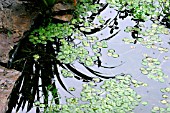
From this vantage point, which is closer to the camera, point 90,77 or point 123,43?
point 90,77

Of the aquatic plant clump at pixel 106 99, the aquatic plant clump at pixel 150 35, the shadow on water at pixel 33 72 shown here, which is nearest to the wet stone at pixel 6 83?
the shadow on water at pixel 33 72

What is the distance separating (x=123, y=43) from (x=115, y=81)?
0.73 m

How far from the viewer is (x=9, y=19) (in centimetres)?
435

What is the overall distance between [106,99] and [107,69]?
51cm

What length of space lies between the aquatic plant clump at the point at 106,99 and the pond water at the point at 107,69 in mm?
69

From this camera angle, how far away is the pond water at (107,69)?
11.9ft

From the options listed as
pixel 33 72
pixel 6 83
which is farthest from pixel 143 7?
pixel 6 83

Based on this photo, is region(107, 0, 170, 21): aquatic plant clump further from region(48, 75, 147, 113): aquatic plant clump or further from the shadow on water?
region(48, 75, 147, 113): aquatic plant clump

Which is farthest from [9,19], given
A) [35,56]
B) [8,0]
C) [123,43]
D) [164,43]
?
[164,43]

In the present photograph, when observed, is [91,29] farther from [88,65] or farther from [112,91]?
[112,91]

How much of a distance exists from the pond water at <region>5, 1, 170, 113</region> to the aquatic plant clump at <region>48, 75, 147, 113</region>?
69mm

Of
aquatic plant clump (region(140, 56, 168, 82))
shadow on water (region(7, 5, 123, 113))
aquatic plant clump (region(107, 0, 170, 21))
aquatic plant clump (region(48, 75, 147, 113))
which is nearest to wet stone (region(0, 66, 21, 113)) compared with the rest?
shadow on water (region(7, 5, 123, 113))

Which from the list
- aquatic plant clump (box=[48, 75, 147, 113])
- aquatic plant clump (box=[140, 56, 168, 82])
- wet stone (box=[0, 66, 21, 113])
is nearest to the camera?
wet stone (box=[0, 66, 21, 113])

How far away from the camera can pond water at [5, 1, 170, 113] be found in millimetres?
3627
